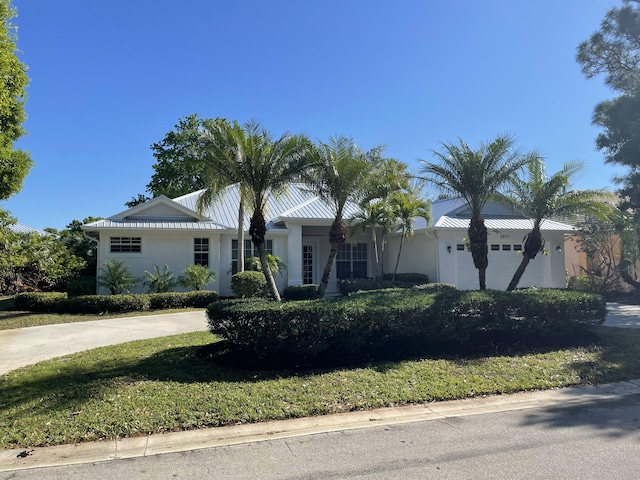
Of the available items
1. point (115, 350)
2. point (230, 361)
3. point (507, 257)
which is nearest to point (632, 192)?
point (507, 257)

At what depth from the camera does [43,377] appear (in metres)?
6.77

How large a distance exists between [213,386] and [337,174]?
5.20m

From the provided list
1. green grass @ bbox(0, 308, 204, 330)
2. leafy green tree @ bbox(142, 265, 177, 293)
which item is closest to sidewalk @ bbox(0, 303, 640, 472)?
green grass @ bbox(0, 308, 204, 330)

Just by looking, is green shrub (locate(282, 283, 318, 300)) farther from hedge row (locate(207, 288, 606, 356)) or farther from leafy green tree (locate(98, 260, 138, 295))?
hedge row (locate(207, 288, 606, 356))

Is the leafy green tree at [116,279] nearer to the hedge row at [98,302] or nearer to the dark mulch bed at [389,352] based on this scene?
the hedge row at [98,302]

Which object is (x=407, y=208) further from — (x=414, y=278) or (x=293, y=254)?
(x=293, y=254)

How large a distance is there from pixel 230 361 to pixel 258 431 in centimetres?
258

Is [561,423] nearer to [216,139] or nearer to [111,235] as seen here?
[216,139]

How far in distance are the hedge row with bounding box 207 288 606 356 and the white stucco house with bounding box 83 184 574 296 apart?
351 inches

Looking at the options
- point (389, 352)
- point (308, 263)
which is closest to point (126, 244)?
point (308, 263)

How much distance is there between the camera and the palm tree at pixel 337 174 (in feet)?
31.1

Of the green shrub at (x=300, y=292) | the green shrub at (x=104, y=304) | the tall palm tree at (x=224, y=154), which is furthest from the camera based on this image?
the green shrub at (x=300, y=292)

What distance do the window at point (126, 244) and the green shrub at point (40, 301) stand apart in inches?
117

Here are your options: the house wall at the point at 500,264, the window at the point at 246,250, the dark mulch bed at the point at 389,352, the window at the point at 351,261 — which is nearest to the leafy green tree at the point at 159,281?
the window at the point at 246,250
